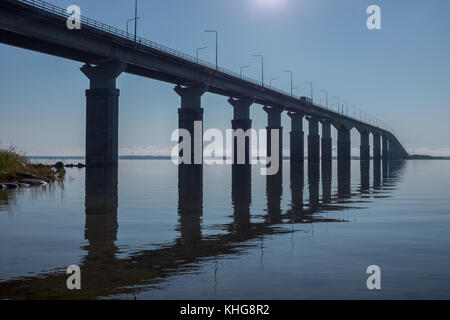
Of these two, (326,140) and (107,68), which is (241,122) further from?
(326,140)

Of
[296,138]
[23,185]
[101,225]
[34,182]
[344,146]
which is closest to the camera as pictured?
[101,225]

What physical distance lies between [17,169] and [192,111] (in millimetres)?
43778

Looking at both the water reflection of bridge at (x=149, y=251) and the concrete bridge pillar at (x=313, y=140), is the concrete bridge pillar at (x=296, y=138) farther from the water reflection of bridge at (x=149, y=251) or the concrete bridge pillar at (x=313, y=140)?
the water reflection of bridge at (x=149, y=251)

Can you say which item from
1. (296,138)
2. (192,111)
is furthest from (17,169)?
(296,138)

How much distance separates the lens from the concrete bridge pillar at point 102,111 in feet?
204

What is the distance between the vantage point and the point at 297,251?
12.2 meters

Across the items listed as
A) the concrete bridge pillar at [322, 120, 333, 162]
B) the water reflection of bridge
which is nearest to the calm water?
the water reflection of bridge

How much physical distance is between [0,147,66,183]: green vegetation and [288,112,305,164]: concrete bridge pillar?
313ft

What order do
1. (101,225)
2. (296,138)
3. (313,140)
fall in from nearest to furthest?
(101,225) < (296,138) < (313,140)

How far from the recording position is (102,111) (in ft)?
205

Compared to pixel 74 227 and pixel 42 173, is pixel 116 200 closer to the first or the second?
pixel 74 227

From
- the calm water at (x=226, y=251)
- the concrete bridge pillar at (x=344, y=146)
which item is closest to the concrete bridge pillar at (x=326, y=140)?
the concrete bridge pillar at (x=344, y=146)

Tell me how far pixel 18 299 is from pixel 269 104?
110 metres

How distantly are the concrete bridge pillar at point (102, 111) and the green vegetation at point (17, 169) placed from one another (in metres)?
14.5
